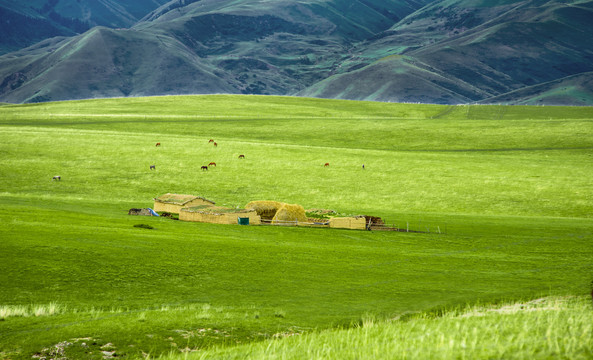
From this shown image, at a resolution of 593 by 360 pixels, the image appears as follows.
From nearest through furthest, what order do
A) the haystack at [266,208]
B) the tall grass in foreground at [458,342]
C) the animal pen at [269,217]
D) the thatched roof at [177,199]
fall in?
the tall grass in foreground at [458,342], the animal pen at [269,217], the haystack at [266,208], the thatched roof at [177,199]

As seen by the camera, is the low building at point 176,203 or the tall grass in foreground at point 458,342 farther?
the low building at point 176,203

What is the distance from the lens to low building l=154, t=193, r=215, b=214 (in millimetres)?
59406

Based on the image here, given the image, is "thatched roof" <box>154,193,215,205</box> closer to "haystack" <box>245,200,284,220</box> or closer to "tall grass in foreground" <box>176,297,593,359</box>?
"haystack" <box>245,200,284,220</box>

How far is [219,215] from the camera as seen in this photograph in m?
54.5

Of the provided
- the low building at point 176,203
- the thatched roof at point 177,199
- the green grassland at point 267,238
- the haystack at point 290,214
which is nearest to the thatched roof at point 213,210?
the low building at point 176,203

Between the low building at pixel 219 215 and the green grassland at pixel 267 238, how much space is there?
109 inches

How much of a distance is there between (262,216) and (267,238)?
11.6 meters

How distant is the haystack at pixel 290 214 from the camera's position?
56.0 meters

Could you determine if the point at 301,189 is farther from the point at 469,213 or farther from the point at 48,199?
the point at 48,199

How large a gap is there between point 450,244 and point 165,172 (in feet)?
165

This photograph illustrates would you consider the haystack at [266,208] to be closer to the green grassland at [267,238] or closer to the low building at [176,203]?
the low building at [176,203]

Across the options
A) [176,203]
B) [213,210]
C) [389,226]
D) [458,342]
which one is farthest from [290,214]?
[458,342]

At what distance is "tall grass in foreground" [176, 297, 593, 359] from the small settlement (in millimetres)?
33179

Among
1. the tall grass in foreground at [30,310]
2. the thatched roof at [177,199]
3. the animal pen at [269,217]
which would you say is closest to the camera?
the tall grass in foreground at [30,310]
